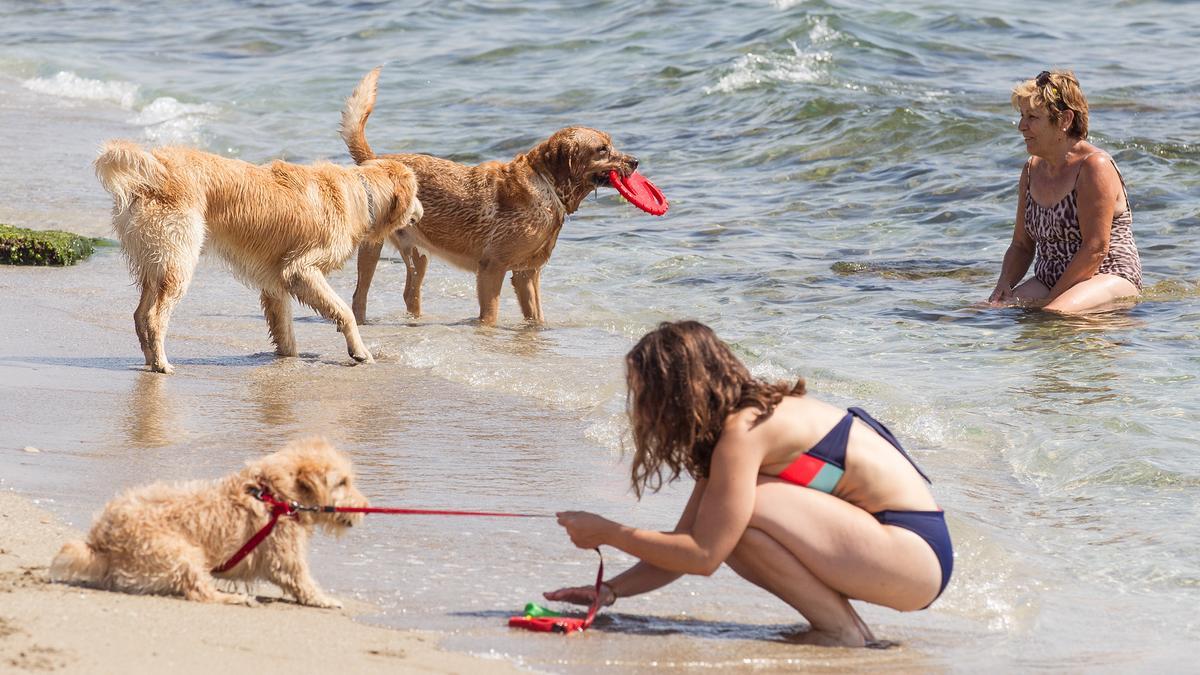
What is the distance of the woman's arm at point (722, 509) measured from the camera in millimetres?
3992

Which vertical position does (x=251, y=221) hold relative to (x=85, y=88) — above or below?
above

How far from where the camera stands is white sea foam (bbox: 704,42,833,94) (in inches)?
682

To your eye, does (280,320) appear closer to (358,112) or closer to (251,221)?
(251,221)

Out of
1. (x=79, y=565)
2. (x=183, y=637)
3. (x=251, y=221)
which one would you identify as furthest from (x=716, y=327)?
(x=183, y=637)

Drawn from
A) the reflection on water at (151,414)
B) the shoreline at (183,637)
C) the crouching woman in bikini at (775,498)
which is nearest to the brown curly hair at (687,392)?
Result: the crouching woman in bikini at (775,498)

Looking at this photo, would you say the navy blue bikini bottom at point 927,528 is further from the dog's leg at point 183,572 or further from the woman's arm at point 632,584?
the dog's leg at point 183,572

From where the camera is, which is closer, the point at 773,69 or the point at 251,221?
the point at 251,221

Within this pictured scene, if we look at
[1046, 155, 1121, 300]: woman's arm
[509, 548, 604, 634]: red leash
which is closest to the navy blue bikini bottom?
[509, 548, 604, 634]: red leash

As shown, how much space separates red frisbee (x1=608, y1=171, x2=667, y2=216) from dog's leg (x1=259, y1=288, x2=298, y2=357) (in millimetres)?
2577

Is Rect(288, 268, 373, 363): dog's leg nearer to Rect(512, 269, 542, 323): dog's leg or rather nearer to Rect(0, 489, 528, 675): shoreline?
Rect(512, 269, 542, 323): dog's leg

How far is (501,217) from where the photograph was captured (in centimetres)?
945

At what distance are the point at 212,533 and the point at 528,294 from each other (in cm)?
534

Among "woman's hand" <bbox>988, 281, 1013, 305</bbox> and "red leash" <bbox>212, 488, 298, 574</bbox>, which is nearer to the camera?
"red leash" <bbox>212, 488, 298, 574</bbox>

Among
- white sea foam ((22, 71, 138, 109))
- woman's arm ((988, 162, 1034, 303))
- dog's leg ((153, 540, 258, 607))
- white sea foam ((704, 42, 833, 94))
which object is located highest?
dog's leg ((153, 540, 258, 607))
